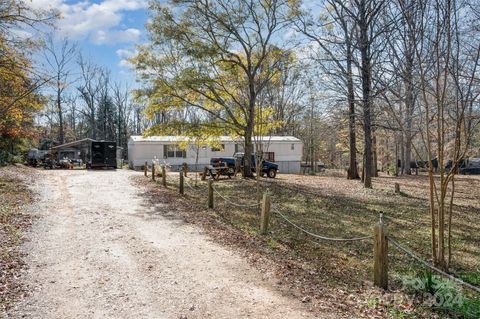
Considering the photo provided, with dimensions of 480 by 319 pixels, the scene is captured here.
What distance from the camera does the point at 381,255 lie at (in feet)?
16.2

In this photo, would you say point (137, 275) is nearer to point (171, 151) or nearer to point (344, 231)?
point (344, 231)

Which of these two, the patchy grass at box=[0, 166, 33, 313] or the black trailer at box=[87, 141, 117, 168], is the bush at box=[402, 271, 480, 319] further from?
the black trailer at box=[87, 141, 117, 168]

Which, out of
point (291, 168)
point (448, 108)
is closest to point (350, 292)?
point (448, 108)

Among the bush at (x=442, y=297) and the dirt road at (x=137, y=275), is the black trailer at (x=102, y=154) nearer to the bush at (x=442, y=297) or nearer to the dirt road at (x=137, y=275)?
the dirt road at (x=137, y=275)

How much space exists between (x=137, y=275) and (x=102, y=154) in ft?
82.5

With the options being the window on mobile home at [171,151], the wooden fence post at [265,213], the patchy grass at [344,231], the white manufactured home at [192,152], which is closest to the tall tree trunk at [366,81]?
the patchy grass at [344,231]

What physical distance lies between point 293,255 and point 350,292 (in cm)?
176

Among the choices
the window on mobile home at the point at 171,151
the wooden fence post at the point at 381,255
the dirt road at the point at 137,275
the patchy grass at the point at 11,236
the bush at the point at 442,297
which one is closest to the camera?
the dirt road at the point at 137,275

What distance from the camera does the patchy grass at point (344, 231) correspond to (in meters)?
5.30

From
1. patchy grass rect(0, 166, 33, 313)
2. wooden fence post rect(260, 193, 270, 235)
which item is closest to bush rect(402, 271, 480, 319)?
wooden fence post rect(260, 193, 270, 235)

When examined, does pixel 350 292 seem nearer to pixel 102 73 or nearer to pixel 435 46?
pixel 435 46

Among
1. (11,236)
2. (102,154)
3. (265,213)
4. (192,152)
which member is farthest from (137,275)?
(192,152)

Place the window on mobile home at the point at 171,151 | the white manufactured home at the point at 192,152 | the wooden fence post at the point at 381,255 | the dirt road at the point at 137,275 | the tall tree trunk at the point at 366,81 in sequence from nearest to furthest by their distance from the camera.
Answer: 1. the dirt road at the point at 137,275
2. the wooden fence post at the point at 381,255
3. the tall tree trunk at the point at 366,81
4. the white manufactured home at the point at 192,152
5. the window on mobile home at the point at 171,151

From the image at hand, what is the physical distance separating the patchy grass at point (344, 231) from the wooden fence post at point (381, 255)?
0.71ft
